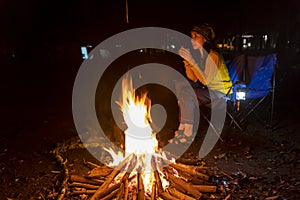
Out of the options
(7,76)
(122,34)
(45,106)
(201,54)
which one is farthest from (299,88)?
(7,76)

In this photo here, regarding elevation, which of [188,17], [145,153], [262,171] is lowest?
[262,171]

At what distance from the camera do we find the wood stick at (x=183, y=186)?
318cm

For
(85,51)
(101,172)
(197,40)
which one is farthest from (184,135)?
(85,51)

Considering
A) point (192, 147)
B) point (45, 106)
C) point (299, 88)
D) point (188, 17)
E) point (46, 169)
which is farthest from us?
point (188, 17)

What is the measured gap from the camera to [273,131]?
534 centimetres

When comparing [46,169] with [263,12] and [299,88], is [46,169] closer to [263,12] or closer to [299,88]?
[299,88]

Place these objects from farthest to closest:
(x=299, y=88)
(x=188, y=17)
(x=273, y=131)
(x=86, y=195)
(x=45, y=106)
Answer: (x=188, y=17), (x=299, y=88), (x=45, y=106), (x=273, y=131), (x=86, y=195)

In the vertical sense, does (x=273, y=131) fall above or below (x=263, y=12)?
below

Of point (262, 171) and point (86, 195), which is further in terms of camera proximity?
point (262, 171)

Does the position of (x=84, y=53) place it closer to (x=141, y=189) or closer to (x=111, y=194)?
(x=111, y=194)

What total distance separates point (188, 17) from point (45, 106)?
26.3 ft

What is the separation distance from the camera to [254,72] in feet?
18.5

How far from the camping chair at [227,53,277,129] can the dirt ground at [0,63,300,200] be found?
28 centimetres

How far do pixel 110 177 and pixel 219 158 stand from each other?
1.80m
